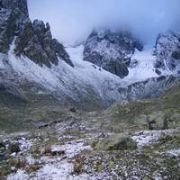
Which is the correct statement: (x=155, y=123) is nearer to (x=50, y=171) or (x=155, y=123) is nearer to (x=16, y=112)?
(x=50, y=171)

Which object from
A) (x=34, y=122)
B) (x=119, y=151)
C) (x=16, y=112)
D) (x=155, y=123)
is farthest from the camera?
(x=16, y=112)

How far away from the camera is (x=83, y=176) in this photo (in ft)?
102

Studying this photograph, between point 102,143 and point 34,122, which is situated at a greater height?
point 34,122

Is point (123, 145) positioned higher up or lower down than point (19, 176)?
higher up

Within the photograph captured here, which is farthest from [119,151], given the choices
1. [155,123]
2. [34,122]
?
[34,122]

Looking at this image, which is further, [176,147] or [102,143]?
[102,143]

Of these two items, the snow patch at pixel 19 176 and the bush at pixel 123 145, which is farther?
the bush at pixel 123 145

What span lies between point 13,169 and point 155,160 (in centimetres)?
936

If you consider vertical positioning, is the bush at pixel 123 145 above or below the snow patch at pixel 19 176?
above

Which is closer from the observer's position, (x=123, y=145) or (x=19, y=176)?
(x=19, y=176)

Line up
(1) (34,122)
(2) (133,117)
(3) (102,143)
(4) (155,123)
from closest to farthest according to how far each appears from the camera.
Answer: (3) (102,143)
(4) (155,123)
(2) (133,117)
(1) (34,122)

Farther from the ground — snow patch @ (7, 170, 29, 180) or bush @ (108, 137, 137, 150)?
bush @ (108, 137, 137, 150)

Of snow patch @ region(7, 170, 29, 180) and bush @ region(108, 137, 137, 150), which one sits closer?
snow patch @ region(7, 170, 29, 180)

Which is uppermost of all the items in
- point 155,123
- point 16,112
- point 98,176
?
point 16,112
